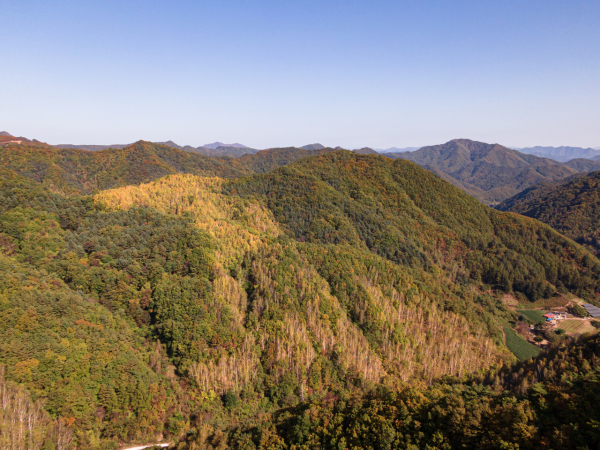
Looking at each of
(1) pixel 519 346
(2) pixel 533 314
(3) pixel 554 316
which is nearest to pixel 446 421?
(1) pixel 519 346

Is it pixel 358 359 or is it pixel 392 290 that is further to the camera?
pixel 392 290

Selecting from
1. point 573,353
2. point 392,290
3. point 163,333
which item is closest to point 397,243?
point 392,290

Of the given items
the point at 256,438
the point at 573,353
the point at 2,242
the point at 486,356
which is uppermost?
the point at 2,242

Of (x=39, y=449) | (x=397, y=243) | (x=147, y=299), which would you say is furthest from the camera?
(x=397, y=243)

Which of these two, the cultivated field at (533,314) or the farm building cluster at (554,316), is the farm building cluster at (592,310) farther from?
the cultivated field at (533,314)

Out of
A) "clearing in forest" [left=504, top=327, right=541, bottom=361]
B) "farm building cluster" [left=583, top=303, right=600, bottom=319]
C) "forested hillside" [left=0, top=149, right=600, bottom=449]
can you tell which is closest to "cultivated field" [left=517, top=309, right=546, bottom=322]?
"forested hillside" [left=0, top=149, right=600, bottom=449]

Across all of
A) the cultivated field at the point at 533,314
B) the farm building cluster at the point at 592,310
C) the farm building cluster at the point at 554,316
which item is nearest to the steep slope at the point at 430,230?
the cultivated field at the point at 533,314

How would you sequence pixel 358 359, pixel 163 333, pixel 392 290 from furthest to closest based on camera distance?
1. pixel 392 290
2. pixel 358 359
3. pixel 163 333

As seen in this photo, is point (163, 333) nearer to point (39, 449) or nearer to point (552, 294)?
point (39, 449)
